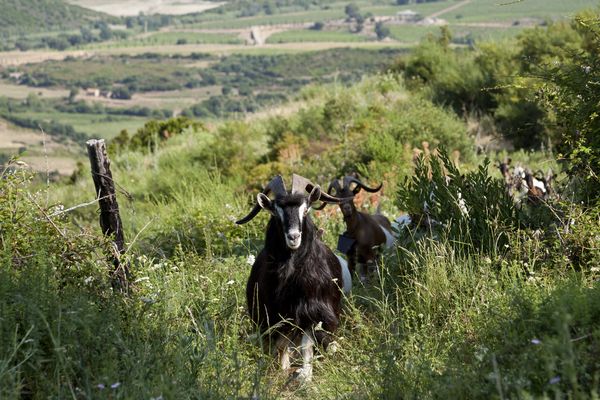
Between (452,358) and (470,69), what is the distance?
18248 mm

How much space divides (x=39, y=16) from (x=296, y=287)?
474ft

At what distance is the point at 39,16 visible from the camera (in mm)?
141875

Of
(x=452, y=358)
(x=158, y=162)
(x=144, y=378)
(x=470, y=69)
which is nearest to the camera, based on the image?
(x=144, y=378)

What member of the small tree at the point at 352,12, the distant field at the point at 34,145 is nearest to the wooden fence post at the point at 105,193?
the distant field at the point at 34,145

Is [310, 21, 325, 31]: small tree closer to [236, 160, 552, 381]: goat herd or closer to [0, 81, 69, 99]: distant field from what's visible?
[0, 81, 69, 99]: distant field

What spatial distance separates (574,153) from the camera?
7602 millimetres

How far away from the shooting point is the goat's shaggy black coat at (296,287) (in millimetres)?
7066

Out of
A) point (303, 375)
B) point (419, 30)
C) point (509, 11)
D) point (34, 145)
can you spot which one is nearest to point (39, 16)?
point (419, 30)

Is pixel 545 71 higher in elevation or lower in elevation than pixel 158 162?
higher

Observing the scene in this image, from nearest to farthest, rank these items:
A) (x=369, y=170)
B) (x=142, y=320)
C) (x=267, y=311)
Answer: (x=142, y=320), (x=267, y=311), (x=369, y=170)

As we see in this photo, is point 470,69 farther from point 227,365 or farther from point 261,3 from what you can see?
point 261,3

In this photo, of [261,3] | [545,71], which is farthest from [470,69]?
[261,3]

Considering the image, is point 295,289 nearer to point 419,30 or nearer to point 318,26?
point 419,30

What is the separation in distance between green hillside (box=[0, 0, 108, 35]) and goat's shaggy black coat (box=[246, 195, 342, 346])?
132m
